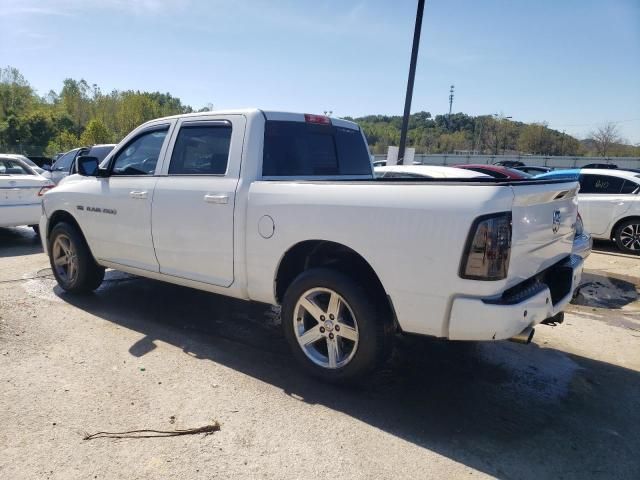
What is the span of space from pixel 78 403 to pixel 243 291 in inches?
54.9

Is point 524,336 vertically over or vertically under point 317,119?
under

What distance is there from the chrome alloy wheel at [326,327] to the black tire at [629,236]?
849 centimetres

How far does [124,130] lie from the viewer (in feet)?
235

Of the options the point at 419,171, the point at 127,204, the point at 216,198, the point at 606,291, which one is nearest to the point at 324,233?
the point at 216,198

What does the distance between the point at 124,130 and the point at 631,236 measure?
2872 inches

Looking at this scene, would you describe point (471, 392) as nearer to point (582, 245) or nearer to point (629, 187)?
point (582, 245)

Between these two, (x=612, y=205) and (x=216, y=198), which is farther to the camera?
(x=612, y=205)

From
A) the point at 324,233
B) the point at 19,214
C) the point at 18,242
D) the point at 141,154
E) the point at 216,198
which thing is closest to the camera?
the point at 324,233

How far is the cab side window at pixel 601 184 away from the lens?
9984 mm

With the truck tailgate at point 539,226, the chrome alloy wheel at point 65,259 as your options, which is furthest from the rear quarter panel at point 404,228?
the chrome alloy wheel at point 65,259

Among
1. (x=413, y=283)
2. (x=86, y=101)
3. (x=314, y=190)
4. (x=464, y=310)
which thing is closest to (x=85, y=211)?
(x=314, y=190)

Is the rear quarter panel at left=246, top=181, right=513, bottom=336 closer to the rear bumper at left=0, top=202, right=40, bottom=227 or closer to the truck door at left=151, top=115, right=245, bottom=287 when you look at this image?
the truck door at left=151, top=115, right=245, bottom=287

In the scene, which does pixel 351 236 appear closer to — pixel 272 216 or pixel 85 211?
pixel 272 216

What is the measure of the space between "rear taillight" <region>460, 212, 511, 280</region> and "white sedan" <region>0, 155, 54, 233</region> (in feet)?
27.8
